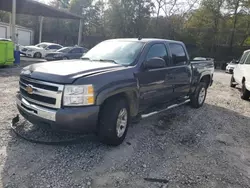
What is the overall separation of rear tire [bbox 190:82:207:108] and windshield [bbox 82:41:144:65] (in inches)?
112

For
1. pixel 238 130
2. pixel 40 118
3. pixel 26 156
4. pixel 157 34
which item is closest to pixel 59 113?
pixel 40 118

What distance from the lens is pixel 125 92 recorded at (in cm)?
385

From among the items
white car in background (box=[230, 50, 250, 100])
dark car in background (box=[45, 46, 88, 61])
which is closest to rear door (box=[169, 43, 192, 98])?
white car in background (box=[230, 50, 250, 100])

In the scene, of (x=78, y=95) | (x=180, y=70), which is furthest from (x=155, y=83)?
(x=78, y=95)

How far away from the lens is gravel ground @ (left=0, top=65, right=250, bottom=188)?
9.96ft

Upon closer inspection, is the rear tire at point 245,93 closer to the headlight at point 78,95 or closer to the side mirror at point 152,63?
the side mirror at point 152,63

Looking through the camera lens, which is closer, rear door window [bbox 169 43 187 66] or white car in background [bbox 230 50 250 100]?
rear door window [bbox 169 43 187 66]

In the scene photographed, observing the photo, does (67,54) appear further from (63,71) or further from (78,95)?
(78,95)

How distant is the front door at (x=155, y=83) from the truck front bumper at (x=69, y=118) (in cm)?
120

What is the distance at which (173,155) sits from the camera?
3.88m

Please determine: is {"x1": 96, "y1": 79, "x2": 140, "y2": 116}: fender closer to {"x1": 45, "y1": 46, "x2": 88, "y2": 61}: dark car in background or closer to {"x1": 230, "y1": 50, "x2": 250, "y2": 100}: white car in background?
{"x1": 230, "y1": 50, "x2": 250, "y2": 100}: white car in background

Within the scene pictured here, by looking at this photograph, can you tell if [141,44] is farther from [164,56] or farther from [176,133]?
[176,133]

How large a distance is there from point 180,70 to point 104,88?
8.67ft

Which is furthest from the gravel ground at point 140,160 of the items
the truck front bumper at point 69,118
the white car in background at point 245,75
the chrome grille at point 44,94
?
the white car in background at point 245,75
